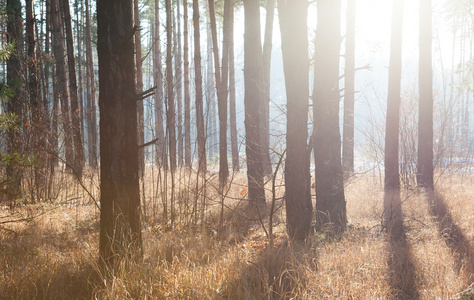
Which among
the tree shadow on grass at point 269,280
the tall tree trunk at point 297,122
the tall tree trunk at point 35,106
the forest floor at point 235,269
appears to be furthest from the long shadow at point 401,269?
the tall tree trunk at point 35,106

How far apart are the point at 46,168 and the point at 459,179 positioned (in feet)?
36.3

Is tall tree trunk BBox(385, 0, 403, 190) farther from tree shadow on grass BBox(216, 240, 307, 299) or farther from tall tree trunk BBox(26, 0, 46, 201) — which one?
tall tree trunk BBox(26, 0, 46, 201)

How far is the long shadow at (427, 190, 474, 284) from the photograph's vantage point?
11.9 ft

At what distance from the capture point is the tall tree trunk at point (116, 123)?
2.97 m

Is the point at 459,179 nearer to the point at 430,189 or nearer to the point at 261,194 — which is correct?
the point at 430,189

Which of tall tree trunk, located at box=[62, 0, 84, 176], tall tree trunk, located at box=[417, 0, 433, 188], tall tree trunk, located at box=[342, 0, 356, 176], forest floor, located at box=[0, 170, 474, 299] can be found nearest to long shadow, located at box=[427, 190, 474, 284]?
forest floor, located at box=[0, 170, 474, 299]

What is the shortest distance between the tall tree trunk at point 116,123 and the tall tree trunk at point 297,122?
1871mm

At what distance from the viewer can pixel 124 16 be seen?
3018 millimetres

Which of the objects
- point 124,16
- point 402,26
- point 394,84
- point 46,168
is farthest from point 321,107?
point 46,168

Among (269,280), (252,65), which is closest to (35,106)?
(252,65)

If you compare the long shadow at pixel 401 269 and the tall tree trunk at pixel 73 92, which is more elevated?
the tall tree trunk at pixel 73 92

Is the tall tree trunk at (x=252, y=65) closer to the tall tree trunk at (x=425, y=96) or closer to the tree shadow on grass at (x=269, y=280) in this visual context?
the tree shadow on grass at (x=269, y=280)

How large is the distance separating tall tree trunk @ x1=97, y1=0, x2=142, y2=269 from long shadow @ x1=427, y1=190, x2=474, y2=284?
319 cm

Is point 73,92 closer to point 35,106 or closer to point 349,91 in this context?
point 35,106
